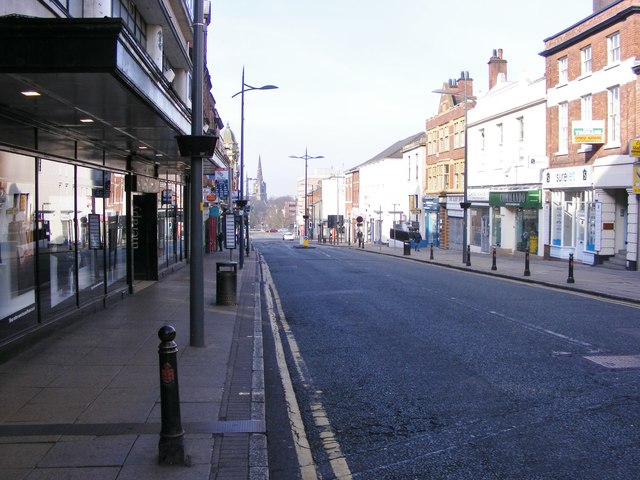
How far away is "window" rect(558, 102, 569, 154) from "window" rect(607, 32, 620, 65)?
12.6 ft

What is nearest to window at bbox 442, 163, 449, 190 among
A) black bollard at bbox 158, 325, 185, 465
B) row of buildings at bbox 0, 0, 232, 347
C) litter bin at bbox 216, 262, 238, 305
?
row of buildings at bbox 0, 0, 232, 347

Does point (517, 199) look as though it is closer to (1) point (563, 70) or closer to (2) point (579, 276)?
(1) point (563, 70)

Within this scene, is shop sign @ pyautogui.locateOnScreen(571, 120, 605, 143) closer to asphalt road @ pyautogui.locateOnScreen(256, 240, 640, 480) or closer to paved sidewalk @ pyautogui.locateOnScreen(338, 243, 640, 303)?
paved sidewalk @ pyautogui.locateOnScreen(338, 243, 640, 303)

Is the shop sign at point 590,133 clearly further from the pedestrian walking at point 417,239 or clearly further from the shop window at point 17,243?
the pedestrian walking at point 417,239

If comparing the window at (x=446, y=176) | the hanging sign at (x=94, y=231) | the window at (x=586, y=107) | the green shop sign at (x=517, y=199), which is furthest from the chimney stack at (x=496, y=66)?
the hanging sign at (x=94, y=231)

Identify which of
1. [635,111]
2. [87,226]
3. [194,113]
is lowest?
[87,226]

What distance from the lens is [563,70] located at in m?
31.0

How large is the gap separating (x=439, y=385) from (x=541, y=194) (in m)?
27.2

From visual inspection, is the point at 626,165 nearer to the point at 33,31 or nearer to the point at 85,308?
the point at 85,308

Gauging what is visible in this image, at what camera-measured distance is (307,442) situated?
594 centimetres

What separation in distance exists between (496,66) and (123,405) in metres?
41.8

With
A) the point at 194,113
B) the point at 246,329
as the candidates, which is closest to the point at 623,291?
the point at 246,329

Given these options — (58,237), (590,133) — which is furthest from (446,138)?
(58,237)

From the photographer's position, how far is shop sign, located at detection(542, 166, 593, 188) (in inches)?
1100
